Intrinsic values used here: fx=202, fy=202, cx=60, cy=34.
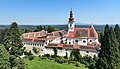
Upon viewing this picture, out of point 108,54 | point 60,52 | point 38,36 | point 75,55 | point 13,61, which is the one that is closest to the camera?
point 108,54

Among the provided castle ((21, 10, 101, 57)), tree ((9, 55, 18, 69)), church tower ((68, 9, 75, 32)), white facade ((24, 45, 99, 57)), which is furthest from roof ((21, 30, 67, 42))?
tree ((9, 55, 18, 69))

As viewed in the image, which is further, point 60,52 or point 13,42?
point 60,52

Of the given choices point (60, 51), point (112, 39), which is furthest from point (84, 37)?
point (112, 39)

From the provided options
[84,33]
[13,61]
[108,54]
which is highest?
[84,33]

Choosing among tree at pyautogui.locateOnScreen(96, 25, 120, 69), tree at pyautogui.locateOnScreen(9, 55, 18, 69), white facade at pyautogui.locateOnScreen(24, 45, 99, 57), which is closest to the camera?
tree at pyautogui.locateOnScreen(96, 25, 120, 69)

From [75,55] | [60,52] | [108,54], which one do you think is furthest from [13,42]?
[60,52]

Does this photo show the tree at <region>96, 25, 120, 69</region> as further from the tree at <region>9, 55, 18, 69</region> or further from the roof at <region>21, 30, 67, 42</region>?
the roof at <region>21, 30, 67, 42</region>

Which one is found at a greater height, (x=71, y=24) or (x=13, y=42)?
(x=71, y=24)

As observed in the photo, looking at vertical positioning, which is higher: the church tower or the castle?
the church tower

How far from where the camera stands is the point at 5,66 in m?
31.5

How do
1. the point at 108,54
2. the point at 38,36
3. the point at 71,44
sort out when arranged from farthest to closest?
1. the point at 38,36
2. the point at 71,44
3. the point at 108,54

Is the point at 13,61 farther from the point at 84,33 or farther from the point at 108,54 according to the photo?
the point at 84,33

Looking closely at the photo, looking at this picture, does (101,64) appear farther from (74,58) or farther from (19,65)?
(74,58)

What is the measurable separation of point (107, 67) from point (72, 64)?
18.0 m
